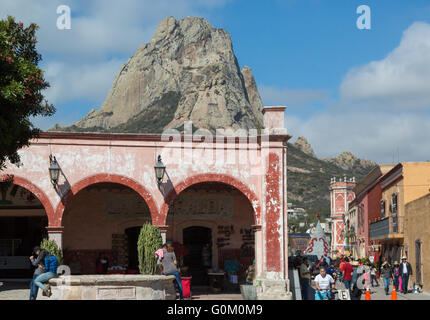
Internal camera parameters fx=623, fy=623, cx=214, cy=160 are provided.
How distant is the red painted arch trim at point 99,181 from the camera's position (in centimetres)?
1842

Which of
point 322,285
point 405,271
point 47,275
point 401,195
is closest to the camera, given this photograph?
point 47,275

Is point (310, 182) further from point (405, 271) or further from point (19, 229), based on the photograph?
point (19, 229)

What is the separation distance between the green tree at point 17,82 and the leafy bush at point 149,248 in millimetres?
6056

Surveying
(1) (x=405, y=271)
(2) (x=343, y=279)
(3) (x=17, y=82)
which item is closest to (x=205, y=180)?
(2) (x=343, y=279)

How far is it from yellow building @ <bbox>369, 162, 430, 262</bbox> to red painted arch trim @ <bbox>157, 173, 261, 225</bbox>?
11.4m

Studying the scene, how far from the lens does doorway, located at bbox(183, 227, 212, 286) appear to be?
2227 cm

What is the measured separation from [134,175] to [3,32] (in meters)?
8.08

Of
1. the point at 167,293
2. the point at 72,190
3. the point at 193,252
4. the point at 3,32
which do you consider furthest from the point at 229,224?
the point at 3,32

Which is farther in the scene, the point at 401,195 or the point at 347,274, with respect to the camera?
the point at 401,195

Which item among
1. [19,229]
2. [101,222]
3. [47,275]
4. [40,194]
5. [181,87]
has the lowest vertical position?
[47,275]

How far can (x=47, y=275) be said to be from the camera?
A: 41.3ft

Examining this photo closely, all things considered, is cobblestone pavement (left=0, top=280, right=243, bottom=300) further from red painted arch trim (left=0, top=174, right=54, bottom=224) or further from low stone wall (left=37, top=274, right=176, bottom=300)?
low stone wall (left=37, top=274, right=176, bottom=300)

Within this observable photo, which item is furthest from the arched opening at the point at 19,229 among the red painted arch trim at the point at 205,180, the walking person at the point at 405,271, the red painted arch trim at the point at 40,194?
the walking person at the point at 405,271

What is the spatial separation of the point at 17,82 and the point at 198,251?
40.6 ft
